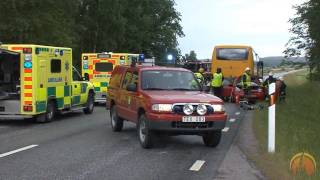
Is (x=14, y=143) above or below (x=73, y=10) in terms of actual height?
below

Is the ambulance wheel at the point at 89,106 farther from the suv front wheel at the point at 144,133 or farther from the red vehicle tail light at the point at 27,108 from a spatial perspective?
the suv front wheel at the point at 144,133

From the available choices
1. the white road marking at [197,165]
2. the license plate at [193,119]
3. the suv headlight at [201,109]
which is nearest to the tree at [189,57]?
the suv headlight at [201,109]

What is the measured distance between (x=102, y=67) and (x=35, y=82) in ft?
31.7

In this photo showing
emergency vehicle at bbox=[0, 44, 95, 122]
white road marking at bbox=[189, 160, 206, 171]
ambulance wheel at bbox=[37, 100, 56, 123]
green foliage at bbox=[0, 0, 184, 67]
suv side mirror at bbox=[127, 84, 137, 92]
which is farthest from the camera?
green foliage at bbox=[0, 0, 184, 67]

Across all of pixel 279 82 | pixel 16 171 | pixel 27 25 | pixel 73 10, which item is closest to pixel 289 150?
pixel 16 171

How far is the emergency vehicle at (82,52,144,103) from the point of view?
26725 mm

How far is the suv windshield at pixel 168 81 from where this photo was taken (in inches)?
519

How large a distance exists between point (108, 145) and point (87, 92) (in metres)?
9.47

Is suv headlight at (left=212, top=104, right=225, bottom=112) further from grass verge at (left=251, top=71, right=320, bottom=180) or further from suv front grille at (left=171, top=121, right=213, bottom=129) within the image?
grass verge at (left=251, top=71, right=320, bottom=180)

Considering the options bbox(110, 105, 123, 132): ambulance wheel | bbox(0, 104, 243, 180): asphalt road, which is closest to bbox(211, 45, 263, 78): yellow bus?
bbox(0, 104, 243, 180): asphalt road

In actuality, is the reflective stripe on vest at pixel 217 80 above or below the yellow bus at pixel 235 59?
below

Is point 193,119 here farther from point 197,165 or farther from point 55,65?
point 55,65

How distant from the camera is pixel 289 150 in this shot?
11555 millimetres

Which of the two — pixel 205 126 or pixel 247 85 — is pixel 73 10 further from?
pixel 205 126
